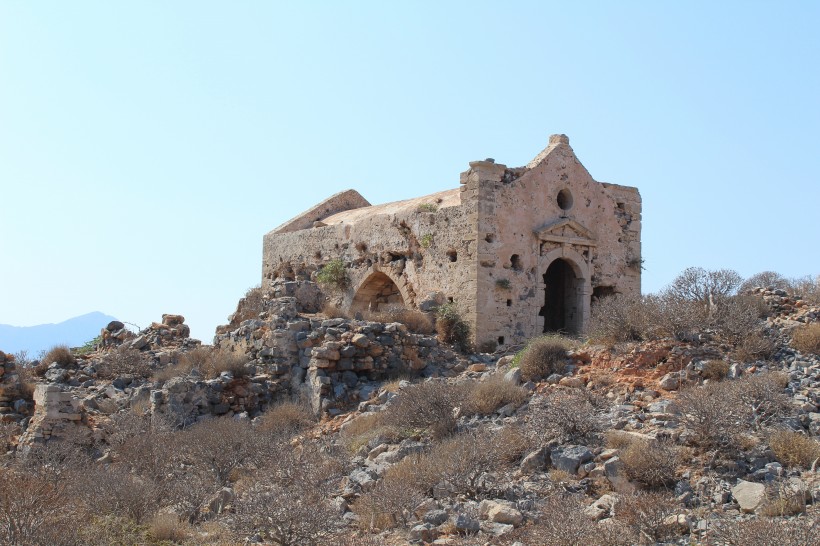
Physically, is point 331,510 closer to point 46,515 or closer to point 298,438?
point 46,515

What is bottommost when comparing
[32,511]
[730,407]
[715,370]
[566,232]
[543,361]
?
[32,511]

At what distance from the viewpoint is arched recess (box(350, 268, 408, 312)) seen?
21.4 meters

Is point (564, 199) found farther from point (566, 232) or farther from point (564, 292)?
point (564, 292)

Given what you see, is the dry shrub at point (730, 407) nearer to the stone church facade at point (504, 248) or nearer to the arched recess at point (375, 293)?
the stone church facade at point (504, 248)

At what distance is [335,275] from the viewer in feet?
71.8

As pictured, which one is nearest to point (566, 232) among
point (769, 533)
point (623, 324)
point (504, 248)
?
point (504, 248)

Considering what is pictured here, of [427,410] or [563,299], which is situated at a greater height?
[563,299]

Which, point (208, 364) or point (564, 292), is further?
point (564, 292)

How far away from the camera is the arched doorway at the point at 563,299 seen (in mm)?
20156

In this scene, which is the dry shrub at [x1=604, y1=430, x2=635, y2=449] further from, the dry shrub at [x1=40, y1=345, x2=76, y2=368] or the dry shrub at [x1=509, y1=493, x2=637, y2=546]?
the dry shrub at [x1=40, y1=345, x2=76, y2=368]

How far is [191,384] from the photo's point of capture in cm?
1411

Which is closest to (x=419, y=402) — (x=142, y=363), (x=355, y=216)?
(x=142, y=363)

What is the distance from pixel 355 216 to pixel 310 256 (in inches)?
63.0

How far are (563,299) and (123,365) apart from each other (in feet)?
30.5
